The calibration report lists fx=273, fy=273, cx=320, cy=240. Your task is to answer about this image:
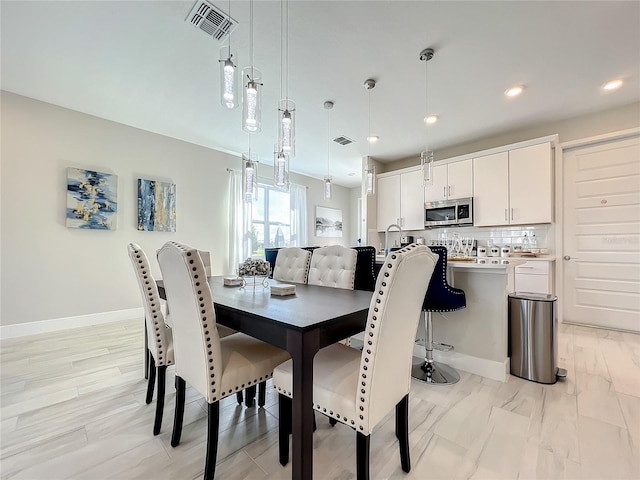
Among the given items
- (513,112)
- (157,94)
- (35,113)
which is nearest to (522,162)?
(513,112)

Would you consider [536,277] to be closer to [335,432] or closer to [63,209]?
[335,432]

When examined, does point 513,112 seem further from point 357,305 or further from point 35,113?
point 35,113

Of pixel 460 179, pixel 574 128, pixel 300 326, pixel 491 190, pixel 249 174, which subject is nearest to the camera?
pixel 300 326

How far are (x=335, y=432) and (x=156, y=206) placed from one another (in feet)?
12.8

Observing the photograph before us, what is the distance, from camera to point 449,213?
436 centimetres

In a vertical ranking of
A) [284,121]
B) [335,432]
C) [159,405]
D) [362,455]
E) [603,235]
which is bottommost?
[335,432]

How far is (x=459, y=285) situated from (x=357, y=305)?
1.41 metres

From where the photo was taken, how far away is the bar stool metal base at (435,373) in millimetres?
2139

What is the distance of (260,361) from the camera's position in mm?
1349

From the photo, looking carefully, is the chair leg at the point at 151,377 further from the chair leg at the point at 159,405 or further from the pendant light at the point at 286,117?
the pendant light at the point at 286,117

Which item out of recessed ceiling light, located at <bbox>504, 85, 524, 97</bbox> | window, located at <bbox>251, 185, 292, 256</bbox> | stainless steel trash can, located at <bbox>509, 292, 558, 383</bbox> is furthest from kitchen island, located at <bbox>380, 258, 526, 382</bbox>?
window, located at <bbox>251, 185, 292, 256</bbox>

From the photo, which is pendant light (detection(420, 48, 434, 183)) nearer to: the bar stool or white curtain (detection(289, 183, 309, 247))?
the bar stool

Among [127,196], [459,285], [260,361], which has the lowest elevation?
[260,361]

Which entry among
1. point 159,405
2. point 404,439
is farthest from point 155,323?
point 404,439
